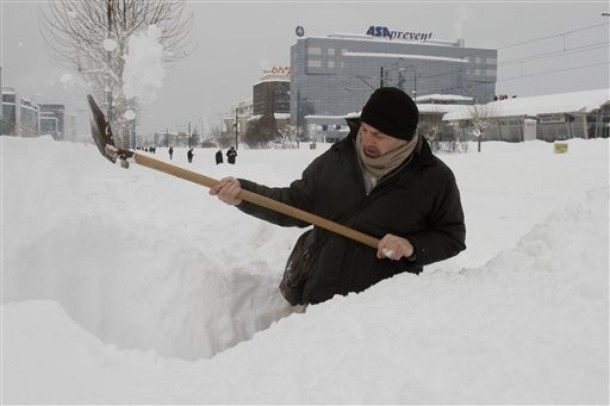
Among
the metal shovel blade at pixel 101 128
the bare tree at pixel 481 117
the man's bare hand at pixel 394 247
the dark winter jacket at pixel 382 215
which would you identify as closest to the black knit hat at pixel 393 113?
the dark winter jacket at pixel 382 215

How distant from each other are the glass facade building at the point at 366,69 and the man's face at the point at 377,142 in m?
62.6

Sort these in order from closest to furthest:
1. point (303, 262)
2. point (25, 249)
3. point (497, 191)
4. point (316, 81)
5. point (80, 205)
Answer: point (303, 262) → point (25, 249) → point (80, 205) → point (497, 191) → point (316, 81)

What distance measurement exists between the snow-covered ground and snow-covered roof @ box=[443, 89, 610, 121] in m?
40.8

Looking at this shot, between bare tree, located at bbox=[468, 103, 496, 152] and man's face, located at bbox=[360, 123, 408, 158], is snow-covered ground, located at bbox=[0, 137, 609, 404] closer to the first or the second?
man's face, located at bbox=[360, 123, 408, 158]

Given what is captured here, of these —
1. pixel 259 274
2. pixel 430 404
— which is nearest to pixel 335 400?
pixel 430 404

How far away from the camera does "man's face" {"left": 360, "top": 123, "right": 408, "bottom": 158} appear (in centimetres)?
310

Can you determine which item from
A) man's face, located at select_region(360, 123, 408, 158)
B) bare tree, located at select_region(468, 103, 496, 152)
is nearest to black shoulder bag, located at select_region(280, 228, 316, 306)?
man's face, located at select_region(360, 123, 408, 158)

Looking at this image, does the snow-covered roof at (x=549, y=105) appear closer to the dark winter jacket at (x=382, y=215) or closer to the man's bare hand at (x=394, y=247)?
the dark winter jacket at (x=382, y=215)

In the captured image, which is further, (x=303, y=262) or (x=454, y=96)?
(x=454, y=96)

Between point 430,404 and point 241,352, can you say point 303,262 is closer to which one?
point 241,352

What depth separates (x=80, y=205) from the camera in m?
5.71

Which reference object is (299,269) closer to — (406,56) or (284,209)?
(284,209)

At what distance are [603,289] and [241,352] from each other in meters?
1.43

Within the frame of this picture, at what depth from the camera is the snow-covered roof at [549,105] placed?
132 ft
